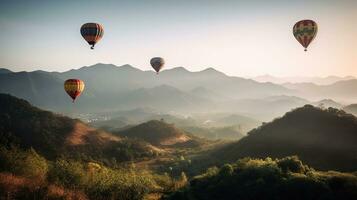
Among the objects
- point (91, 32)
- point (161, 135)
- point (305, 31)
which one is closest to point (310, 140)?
point (305, 31)

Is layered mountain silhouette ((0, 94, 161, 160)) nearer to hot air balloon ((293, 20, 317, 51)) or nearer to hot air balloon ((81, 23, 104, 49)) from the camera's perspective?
hot air balloon ((81, 23, 104, 49))

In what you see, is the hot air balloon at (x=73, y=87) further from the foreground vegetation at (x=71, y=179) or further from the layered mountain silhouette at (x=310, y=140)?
the foreground vegetation at (x=71, y=179)

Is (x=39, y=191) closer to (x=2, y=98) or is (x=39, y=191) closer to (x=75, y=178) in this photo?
(x=75, y=178)

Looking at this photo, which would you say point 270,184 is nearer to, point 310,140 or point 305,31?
point 305,31

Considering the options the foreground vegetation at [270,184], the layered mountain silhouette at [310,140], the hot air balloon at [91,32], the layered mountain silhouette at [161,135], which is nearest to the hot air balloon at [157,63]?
the layered mountain silhouette at [310,140]

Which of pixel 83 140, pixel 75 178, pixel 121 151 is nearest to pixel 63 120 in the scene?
pixel 83 140

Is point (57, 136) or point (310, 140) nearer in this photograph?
point (310, 140)
